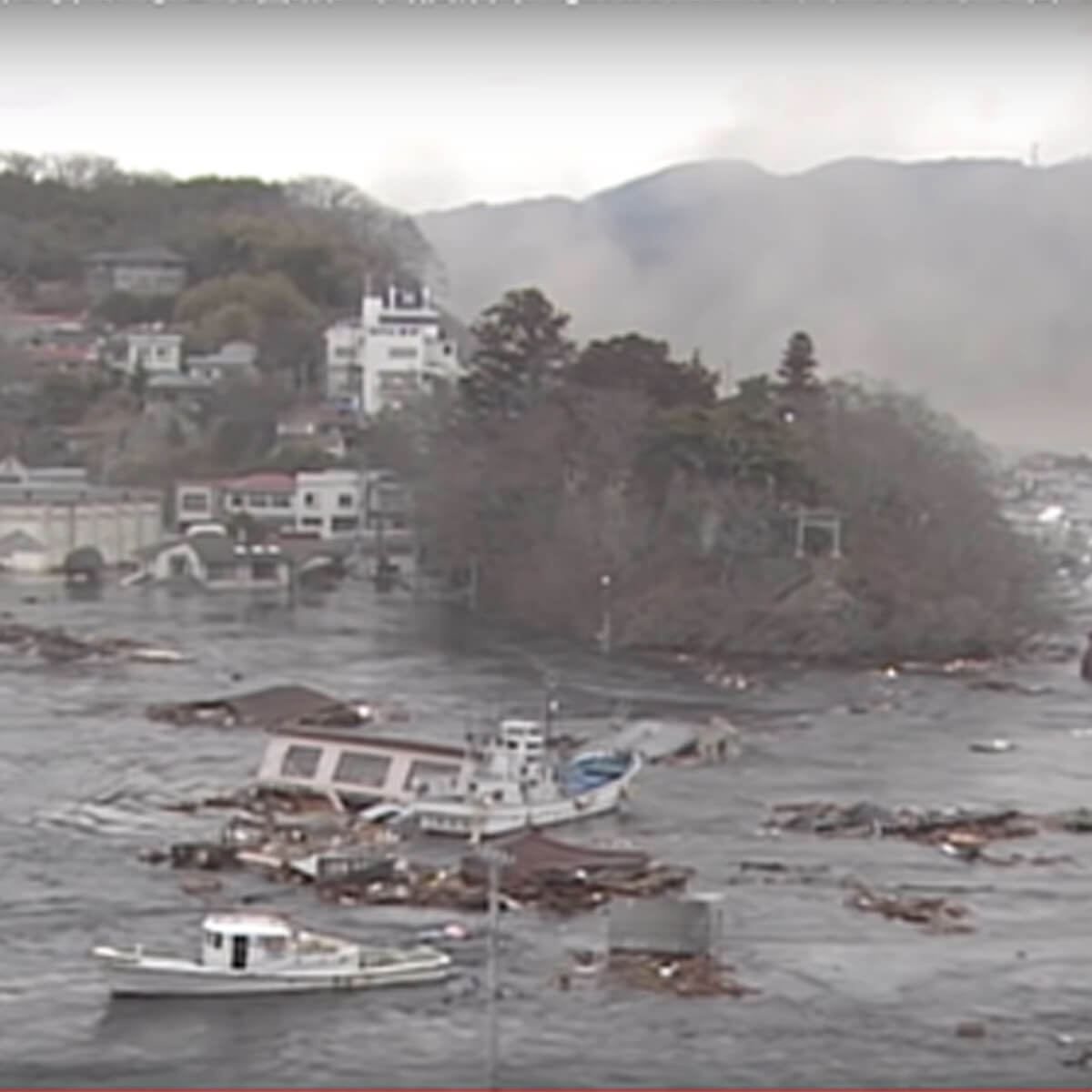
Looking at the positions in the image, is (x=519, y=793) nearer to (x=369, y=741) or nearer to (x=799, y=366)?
(x=369, y=741)

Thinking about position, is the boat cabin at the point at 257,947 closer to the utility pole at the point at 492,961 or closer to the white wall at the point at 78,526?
the utility pole at the point at 492,961

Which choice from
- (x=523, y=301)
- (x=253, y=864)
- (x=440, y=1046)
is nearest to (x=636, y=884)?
(x=253, y=864)

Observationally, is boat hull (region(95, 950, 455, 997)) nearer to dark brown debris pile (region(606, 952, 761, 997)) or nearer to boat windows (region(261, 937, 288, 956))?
boat windows (region(261, 937, 288, 956))

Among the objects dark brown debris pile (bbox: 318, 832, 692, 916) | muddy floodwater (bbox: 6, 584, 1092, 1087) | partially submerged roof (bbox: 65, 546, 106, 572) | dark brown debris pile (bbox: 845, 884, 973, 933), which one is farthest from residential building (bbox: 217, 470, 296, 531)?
dark brown debris pile (bbox: 845, 884, 973, 933)

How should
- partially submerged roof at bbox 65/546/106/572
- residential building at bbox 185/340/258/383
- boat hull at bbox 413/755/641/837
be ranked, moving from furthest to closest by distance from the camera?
1. residential building at bbox 185/340/258/383
2. partially submerged roof at bbox 65/546/106/572
3. boat hull at bbox 413/755/641/837

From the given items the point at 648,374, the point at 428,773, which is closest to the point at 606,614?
the point at 648,374

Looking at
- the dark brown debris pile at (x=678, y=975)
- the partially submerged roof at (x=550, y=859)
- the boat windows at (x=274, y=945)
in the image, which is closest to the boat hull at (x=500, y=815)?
the partially submerged roof at (x=550, y=859)
